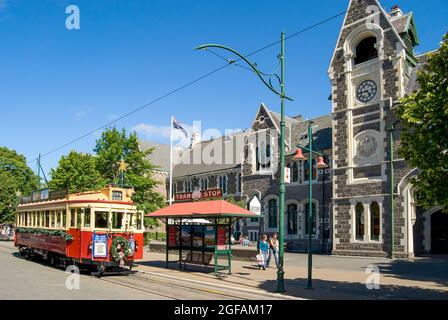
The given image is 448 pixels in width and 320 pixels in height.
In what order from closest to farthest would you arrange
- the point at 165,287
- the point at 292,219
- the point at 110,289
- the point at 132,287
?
the point at 110,289 < the point at 132,287 < the point at 165,287 < the point at 292,219

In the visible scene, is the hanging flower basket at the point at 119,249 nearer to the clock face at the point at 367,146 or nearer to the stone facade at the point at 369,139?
the stone facade at the point at 369,139

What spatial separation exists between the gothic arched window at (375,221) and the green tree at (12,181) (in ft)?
113

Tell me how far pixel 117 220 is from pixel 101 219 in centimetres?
68

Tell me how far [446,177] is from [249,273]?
10682mm

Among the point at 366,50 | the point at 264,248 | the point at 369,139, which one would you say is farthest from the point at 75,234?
the point at 366,50

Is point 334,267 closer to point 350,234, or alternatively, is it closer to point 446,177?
point 350,234

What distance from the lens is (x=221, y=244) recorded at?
20391mm

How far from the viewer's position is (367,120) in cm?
3103

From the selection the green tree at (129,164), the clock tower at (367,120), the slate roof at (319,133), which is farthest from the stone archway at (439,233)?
the green tree at (129,164)

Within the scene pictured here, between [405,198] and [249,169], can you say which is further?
[249,169]

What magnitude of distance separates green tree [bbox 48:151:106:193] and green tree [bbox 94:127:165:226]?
37.1 inches
